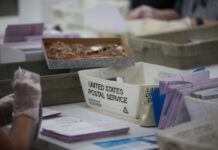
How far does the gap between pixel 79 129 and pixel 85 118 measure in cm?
18

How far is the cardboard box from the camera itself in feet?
4.77

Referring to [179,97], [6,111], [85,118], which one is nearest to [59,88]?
[85,118]

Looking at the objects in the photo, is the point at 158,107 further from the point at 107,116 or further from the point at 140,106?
the point at 107,116

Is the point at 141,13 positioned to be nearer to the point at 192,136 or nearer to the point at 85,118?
the point at 85,118

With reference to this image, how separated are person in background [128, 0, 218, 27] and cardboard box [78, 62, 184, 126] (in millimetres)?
1692

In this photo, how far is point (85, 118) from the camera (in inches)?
60.7

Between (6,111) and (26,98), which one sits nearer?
(26,98)

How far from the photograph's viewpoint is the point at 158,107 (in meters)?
1.43

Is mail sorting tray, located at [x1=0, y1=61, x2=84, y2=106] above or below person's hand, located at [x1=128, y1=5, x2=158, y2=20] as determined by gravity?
below

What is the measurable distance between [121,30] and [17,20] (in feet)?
3.31

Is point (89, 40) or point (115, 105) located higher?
point (89, 40)

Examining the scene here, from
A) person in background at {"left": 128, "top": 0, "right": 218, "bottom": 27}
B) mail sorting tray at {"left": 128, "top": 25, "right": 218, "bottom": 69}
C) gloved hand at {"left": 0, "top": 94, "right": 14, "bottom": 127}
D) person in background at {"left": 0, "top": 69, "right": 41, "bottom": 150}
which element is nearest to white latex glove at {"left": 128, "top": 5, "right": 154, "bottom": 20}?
person in background at {"left": 128, "top": 0, "right": 218, "bottom": 27}

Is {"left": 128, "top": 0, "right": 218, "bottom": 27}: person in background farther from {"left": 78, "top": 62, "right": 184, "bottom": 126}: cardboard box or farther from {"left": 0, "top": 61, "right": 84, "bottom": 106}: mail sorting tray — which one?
{"left": 0, "top": 61, "right": 84, "bottom": 106}: mail sorting tray

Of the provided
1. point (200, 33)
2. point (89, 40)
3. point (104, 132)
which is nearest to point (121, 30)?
point (200, 33)
